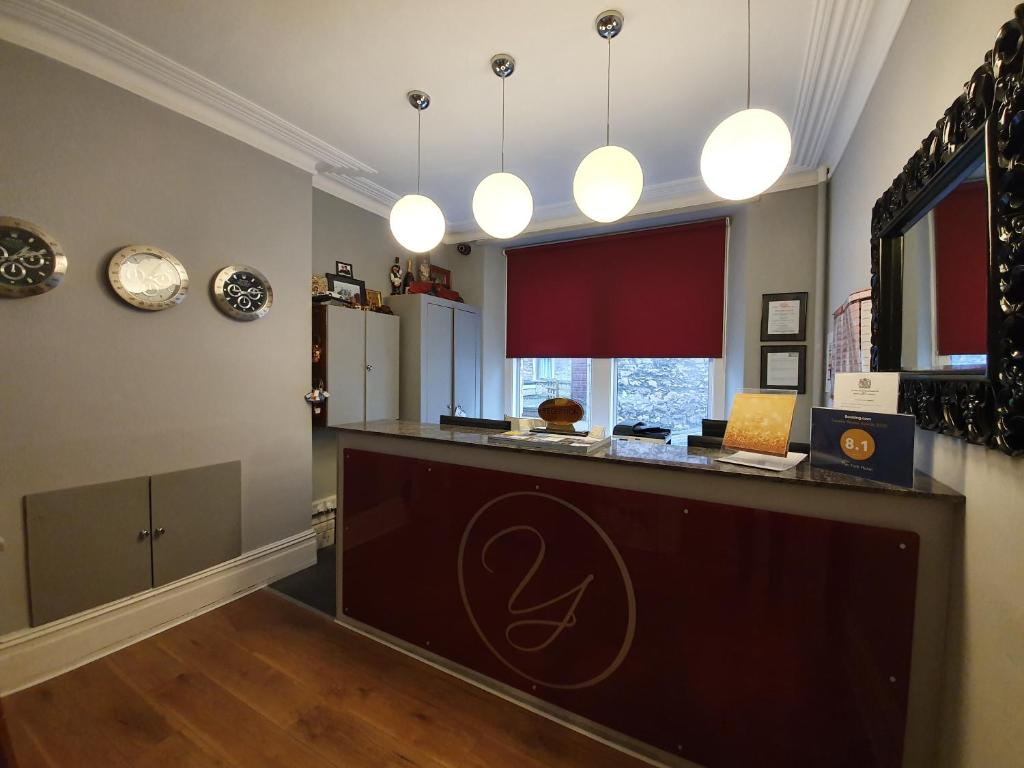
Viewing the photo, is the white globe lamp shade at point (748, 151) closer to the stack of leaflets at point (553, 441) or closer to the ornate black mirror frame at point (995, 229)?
the ornate black mirror frame at point (995, 229)

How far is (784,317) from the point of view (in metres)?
2.91

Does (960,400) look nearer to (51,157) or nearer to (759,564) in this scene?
(759,564)

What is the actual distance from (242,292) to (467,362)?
201 centimetres

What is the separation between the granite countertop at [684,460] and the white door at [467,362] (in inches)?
76.0

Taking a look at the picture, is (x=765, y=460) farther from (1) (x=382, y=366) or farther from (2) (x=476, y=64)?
(1) (x=382, y=366)

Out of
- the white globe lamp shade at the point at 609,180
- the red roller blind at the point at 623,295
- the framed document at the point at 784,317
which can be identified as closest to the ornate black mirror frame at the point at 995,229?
the white globe lamp shade at the point at 609,180

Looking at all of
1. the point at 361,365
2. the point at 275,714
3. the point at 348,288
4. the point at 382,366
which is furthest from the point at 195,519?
the point at 348,288

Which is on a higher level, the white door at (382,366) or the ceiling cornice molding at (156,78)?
the ceiling cornice molding at (156,78)

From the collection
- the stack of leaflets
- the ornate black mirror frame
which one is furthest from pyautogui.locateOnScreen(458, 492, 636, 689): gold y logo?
the ornate black mirror frame

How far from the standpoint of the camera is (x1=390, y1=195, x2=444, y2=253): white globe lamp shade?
1.84 meters

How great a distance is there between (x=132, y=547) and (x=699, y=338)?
13.2 feet

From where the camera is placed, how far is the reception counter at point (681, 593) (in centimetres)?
106

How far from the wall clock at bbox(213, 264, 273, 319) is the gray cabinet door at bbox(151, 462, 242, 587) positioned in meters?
0.93

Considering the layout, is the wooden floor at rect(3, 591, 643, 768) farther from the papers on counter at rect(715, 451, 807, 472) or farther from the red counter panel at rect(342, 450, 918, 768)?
the papers on counter at rect(715, 451, 807, 472)
